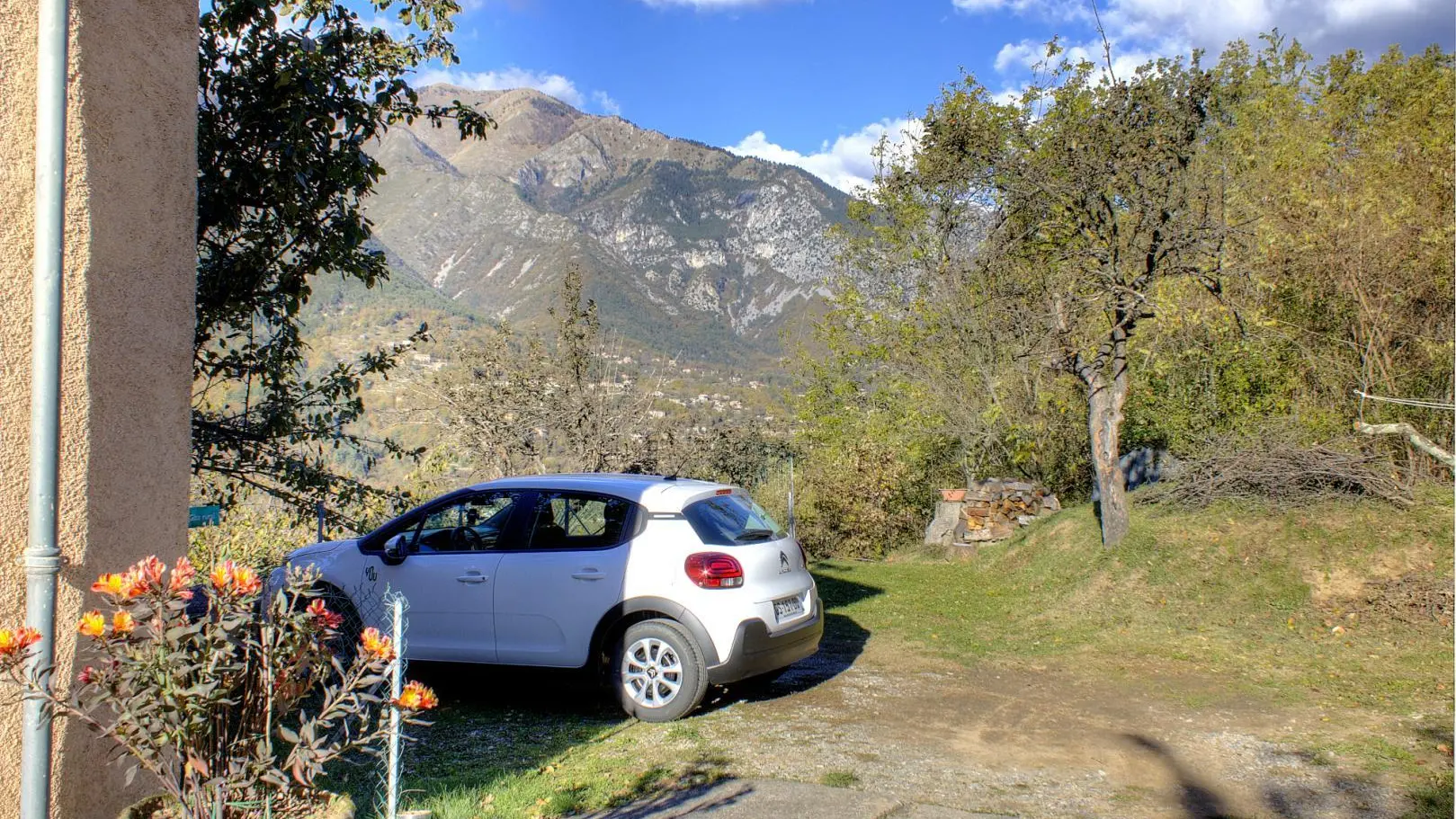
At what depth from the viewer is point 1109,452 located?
43.8ft

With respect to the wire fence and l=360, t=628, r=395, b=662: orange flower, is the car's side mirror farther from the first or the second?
l=360, t=628, r=395, b=662: orange flower

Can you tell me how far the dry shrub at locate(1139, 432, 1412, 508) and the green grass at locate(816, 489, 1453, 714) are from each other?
19 centimetres

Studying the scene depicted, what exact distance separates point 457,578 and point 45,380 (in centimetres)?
444

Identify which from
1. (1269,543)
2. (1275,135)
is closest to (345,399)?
(1269,543)

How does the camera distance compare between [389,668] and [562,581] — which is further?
[562,581]

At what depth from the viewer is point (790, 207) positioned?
113 metres

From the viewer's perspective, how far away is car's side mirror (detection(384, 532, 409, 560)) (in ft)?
25.3

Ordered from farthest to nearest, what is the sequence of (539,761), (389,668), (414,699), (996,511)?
(996,511) → (539,761) → (389,668) → (414,699)

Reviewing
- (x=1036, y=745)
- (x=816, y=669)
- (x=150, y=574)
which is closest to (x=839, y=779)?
(x=1036, y=745)

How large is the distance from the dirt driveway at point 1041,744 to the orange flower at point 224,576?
335 centimetres

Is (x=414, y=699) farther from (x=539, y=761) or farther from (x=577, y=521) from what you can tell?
(x=577, y=521)

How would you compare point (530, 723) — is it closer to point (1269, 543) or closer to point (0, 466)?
point (0, 466)

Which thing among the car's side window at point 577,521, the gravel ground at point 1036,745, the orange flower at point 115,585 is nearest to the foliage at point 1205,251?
the gravel ground at point 1036,745

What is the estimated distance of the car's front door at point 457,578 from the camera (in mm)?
7441
